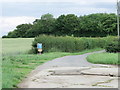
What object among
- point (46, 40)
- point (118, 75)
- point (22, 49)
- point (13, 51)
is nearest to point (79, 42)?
point (46, 40)

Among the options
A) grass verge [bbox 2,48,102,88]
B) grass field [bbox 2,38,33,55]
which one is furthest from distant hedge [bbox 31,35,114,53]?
grass verge [bbox 2,48,102,88]

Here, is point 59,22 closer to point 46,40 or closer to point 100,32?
point 100,32

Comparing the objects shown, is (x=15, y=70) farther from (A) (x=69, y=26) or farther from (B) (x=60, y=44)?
(A) (x=69, y=26)

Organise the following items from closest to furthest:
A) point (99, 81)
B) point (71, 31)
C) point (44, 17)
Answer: point (99, 81)
point (44, 17)
point (71, 31)

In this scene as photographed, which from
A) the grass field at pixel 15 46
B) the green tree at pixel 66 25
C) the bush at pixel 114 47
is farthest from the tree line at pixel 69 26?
the bush at pixel 114 47

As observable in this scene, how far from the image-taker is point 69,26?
49625 millimetres

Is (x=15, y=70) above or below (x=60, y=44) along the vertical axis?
below

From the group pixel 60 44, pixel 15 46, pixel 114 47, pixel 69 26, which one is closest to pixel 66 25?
pixel 69 26

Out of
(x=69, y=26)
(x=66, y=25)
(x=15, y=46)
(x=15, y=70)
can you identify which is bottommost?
(x=15, y=70)

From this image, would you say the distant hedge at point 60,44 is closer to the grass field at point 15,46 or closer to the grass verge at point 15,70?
the grass field at point 15,46

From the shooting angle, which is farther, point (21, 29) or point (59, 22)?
point (59, 22)

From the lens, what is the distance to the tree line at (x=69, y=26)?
40.7m

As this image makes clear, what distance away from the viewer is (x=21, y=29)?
136ft

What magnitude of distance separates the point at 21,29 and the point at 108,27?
25.0m
